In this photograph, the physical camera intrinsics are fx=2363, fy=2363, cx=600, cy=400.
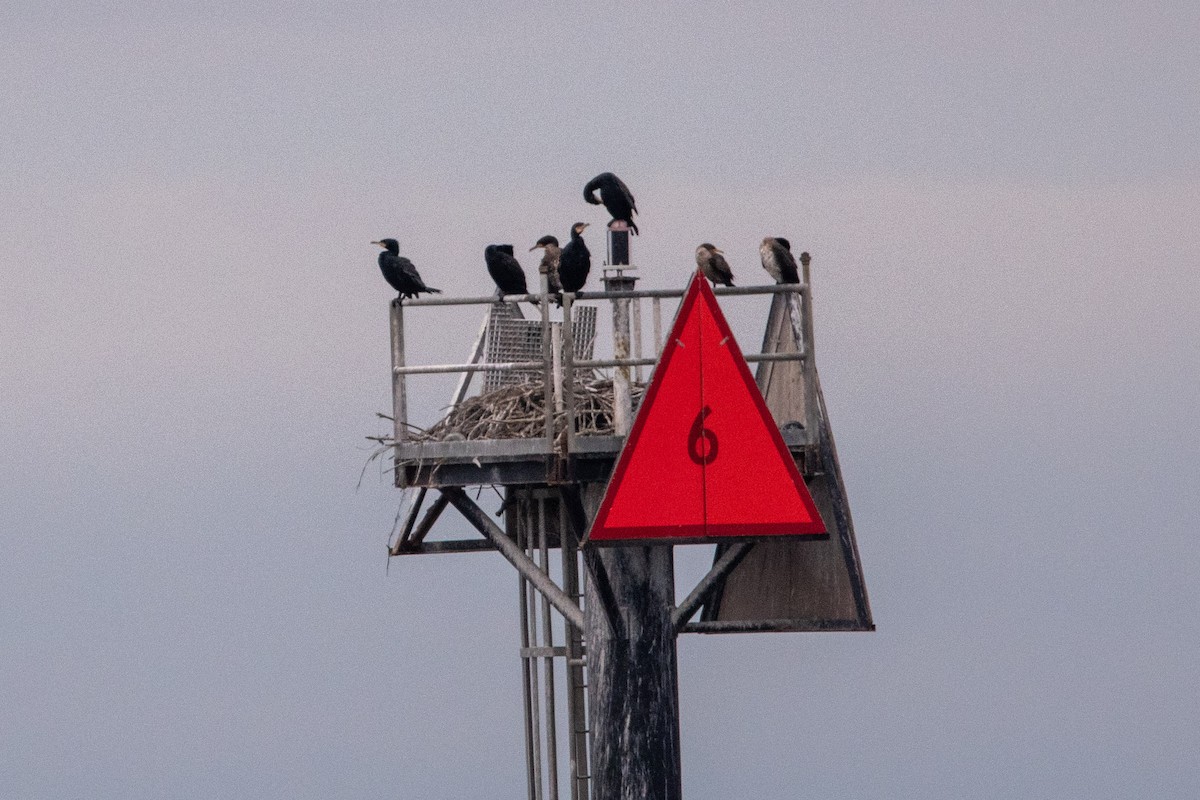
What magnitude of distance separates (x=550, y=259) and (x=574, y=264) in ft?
2.31

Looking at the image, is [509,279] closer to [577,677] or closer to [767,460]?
[577,677]

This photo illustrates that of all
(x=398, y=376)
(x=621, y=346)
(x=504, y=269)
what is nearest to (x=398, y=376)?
(x=398, y=376)

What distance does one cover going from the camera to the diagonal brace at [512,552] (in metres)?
13.5

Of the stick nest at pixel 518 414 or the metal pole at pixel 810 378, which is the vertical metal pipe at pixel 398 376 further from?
the metal pole at pixel 810 378

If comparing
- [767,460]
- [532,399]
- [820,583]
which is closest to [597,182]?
[532,399]

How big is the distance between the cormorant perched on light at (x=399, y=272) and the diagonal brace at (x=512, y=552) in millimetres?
3572

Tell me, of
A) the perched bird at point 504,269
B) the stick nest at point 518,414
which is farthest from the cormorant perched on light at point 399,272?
the stick nest at point 518,414

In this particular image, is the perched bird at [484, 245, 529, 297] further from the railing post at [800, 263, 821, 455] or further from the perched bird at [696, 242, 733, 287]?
the railing post at [800, 263, 821, 455]

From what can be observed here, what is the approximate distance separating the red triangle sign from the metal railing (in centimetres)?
55

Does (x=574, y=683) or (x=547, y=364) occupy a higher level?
(x=547, y=364)

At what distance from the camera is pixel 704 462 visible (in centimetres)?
1205

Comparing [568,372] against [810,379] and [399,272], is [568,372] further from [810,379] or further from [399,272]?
[399,272]

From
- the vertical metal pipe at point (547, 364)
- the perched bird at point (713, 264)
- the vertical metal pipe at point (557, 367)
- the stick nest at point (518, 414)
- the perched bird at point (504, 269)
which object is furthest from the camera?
the perched bird at point (504, 269)

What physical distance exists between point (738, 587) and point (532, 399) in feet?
6.62
